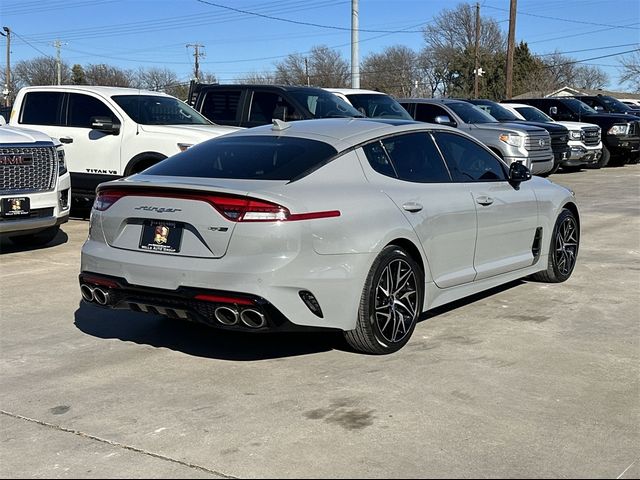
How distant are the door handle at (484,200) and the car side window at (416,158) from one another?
0.32 meters

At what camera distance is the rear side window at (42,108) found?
39.7 feet

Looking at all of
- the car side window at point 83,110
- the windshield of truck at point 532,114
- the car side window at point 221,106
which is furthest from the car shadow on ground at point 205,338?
the windshield of truck at point 532,114

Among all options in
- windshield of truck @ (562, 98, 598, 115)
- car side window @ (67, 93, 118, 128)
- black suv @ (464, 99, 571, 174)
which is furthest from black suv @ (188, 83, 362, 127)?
windshield of truck @ (562, 98, 598, 115)

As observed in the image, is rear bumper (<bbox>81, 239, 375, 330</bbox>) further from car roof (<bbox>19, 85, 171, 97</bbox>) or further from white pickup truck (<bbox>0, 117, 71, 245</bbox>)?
car roof (<bbox>19, 85, 171, 97</bbox>)

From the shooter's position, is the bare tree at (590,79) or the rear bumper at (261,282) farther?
the bare tree at (590,79)

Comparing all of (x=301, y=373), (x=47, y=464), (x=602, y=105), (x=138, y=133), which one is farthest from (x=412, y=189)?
(x=602, y=105)

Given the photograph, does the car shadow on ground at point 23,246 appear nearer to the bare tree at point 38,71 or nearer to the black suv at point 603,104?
A: the black suv at point 603,104

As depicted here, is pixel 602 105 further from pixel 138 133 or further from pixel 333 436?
pixel 333 436

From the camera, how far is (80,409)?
4461 millimetres

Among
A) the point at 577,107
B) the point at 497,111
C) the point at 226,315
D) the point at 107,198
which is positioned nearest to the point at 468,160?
the point at 226,315

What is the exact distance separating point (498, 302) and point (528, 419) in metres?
2.73

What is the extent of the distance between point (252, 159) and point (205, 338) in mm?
1384

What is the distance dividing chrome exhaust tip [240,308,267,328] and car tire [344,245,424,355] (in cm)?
69

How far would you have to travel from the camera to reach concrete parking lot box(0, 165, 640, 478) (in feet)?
12.4
